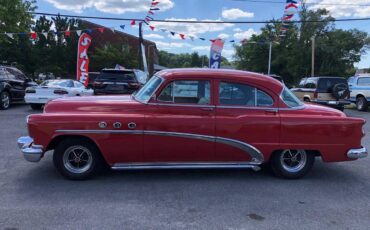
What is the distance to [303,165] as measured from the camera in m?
6.18

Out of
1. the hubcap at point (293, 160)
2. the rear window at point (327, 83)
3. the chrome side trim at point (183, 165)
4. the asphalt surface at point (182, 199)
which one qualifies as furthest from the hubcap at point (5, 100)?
the rear window at point (327, 83)

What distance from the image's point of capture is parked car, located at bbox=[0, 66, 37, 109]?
602 inches

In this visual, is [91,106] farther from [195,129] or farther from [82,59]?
[82,59]

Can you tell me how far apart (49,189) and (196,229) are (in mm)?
2331

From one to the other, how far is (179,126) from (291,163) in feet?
6.38

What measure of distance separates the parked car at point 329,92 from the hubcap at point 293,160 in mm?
11245

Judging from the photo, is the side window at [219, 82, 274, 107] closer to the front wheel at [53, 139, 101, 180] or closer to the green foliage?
the front wheel at [53, 139, 101, 180]

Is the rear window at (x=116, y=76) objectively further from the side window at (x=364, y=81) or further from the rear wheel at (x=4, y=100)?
the side window at (x=364, y=81)

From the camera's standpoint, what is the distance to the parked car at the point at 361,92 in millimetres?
19328

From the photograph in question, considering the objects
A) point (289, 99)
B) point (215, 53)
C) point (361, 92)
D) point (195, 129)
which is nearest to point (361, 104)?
point (361, 92)

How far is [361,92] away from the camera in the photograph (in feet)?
64.4

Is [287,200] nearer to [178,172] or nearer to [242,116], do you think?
[242,116]

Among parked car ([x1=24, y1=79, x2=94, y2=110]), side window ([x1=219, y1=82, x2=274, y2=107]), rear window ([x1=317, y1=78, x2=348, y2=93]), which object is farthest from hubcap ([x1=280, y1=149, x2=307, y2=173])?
rear window ([x1=317, y1=78, x2=348, y2=93])

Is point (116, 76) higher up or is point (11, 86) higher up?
point (116, 76)
